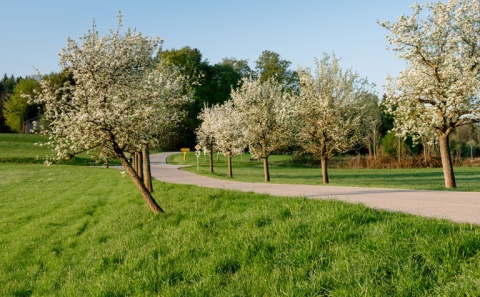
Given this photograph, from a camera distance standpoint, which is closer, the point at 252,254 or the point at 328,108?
the point at 252,254

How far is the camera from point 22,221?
15.4 m

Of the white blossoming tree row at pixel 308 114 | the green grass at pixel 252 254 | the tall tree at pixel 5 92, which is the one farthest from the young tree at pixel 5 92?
the green grass at pixel 252 254

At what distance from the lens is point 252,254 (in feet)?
20.4

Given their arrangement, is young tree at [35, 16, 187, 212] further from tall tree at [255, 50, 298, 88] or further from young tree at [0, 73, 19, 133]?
young tree at [0, 73, 19, 133]

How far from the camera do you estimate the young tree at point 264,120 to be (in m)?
28.0

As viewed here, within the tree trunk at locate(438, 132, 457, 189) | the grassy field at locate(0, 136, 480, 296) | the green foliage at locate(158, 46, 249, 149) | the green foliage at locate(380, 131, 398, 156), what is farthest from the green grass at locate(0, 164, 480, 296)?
the green foliage at locate(158, 46, 249, 149)

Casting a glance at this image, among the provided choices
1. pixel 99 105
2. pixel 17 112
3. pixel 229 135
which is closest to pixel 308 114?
pixel 229 135

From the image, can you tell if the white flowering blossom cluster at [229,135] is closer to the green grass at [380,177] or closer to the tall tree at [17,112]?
the green grass at [380,177]

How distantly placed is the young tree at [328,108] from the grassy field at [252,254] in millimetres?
15540

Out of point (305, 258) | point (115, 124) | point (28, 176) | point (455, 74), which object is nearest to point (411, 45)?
point (455, 74)

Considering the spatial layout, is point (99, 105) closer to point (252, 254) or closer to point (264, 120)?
point (252, 254)

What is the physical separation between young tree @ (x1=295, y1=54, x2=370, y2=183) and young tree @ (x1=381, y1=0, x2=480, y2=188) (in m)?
7.25

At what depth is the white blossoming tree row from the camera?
2577 centimetres

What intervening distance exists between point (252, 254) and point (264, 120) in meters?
22.4
